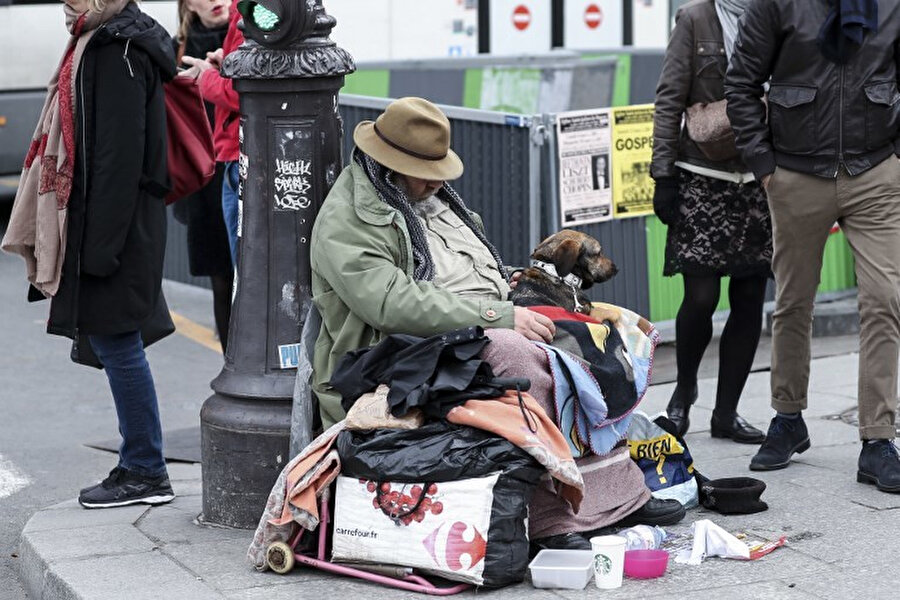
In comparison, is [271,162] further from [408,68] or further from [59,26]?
[59,26]

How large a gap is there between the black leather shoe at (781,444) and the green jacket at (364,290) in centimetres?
138

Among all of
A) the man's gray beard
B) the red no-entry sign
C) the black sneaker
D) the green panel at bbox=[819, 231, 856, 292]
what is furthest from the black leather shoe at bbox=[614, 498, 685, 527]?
the red no-entry sign

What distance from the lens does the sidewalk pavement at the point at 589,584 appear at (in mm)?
4320

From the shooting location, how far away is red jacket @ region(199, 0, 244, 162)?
6355mm

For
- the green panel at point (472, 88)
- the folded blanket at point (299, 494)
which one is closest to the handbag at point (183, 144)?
the folded blanket at point (299, 494)

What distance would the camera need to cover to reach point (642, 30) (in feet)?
52.5

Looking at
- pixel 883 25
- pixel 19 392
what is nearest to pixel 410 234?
pixel 883 25

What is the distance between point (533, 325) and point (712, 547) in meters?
0.85

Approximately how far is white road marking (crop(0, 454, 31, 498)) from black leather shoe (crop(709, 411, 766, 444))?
9.00 ft

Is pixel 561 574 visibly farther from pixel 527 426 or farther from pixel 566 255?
pixel 566 255

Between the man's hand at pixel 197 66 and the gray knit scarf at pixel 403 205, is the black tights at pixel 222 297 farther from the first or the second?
the gray knit scarf at pixel 403 205

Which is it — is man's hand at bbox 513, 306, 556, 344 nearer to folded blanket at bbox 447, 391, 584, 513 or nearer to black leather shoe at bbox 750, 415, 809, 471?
folded blanket at bbox 447, 391, 584, 513

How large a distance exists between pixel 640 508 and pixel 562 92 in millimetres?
5825

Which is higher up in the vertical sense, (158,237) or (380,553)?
(158,237)
